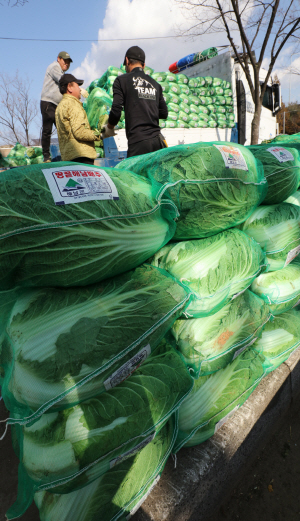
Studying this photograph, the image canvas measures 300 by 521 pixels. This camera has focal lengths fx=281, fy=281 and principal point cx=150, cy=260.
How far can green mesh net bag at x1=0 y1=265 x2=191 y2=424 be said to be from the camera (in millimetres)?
880

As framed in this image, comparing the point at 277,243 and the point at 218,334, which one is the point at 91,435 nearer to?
the point at 218,334

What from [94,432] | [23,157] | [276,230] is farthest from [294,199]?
[23,157]

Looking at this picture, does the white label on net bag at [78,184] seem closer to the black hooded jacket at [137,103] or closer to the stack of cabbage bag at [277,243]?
the stack of cabbage bag at [277,243]

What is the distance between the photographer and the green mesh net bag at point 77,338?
2.89ft

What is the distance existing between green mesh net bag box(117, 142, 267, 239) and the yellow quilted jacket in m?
1.66

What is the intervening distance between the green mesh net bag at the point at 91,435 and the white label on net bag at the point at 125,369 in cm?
10

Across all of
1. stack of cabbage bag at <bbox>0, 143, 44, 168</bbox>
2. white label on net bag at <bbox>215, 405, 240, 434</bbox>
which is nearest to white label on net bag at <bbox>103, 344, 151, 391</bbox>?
white label on net bag at <bbox>215, 405, 240, 434</bbox>

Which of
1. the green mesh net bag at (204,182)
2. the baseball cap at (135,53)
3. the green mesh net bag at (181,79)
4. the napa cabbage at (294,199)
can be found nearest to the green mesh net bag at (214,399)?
the green mesh net bag at (204,182)

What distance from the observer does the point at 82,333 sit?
94 cm

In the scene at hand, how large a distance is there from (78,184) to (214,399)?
1.25 metres

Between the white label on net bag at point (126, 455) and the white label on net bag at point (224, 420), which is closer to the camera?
the white label on net bag at point (126, 455)

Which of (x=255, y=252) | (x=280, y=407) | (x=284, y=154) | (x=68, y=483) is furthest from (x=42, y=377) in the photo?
(x=284, y=154)

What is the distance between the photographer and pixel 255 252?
1538 mm

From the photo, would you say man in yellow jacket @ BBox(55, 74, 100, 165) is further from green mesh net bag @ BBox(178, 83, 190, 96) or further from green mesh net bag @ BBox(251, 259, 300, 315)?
green mesh net bag @ BBox(178, 83, 190, 96)
